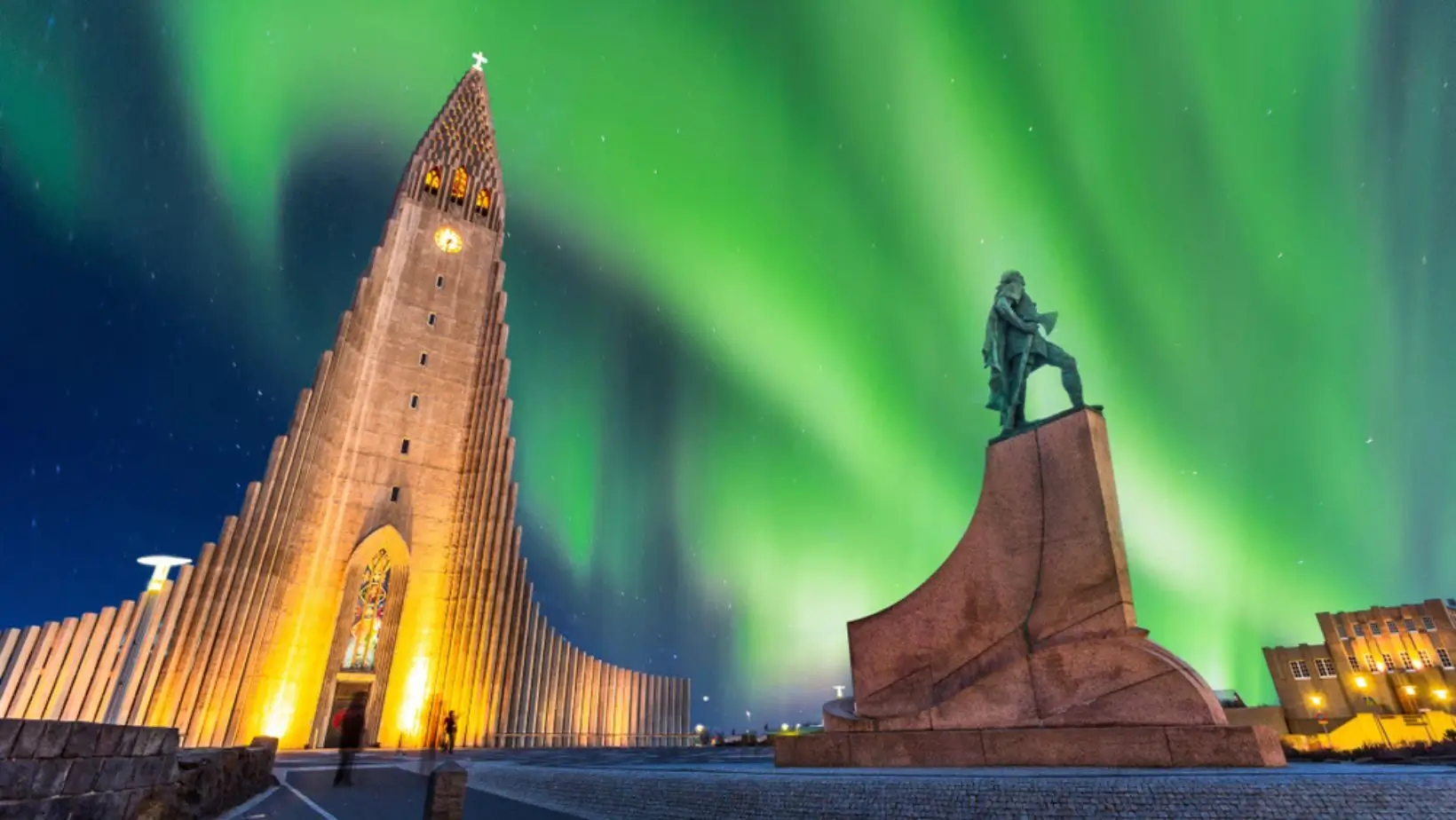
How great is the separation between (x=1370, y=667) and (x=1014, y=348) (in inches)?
2298

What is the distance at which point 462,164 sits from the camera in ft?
113

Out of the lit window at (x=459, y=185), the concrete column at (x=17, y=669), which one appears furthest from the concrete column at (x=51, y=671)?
the lit window at (x=459, y=185)

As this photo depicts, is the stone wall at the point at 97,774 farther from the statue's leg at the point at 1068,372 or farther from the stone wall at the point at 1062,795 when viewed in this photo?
the statue's leg at the point at 1068,372

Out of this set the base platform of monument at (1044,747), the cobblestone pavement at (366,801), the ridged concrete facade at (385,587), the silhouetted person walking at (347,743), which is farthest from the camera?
the ridged concrete facade at (385,587)

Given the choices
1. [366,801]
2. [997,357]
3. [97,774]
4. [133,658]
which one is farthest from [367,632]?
[997,357]

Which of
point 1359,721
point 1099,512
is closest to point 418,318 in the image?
point 1099,512

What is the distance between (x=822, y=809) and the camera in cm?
507

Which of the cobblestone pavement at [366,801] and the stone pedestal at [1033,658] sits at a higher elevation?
the stone pedestal at [1033,658]

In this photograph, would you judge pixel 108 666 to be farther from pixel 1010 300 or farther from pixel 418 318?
pixel 1010 300

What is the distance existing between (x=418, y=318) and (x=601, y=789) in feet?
88.0

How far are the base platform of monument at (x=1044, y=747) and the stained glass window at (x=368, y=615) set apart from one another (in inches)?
858

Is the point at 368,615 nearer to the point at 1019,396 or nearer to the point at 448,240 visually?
the point at 448,240

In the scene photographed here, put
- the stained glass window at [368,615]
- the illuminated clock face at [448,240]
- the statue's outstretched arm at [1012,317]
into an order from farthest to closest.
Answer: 1. the illuminated clock face at [448,240]
2. the stained glass window at [368,615]
3. the statue's outstretched arm at [1012,317]

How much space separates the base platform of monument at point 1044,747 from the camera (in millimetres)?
5535
